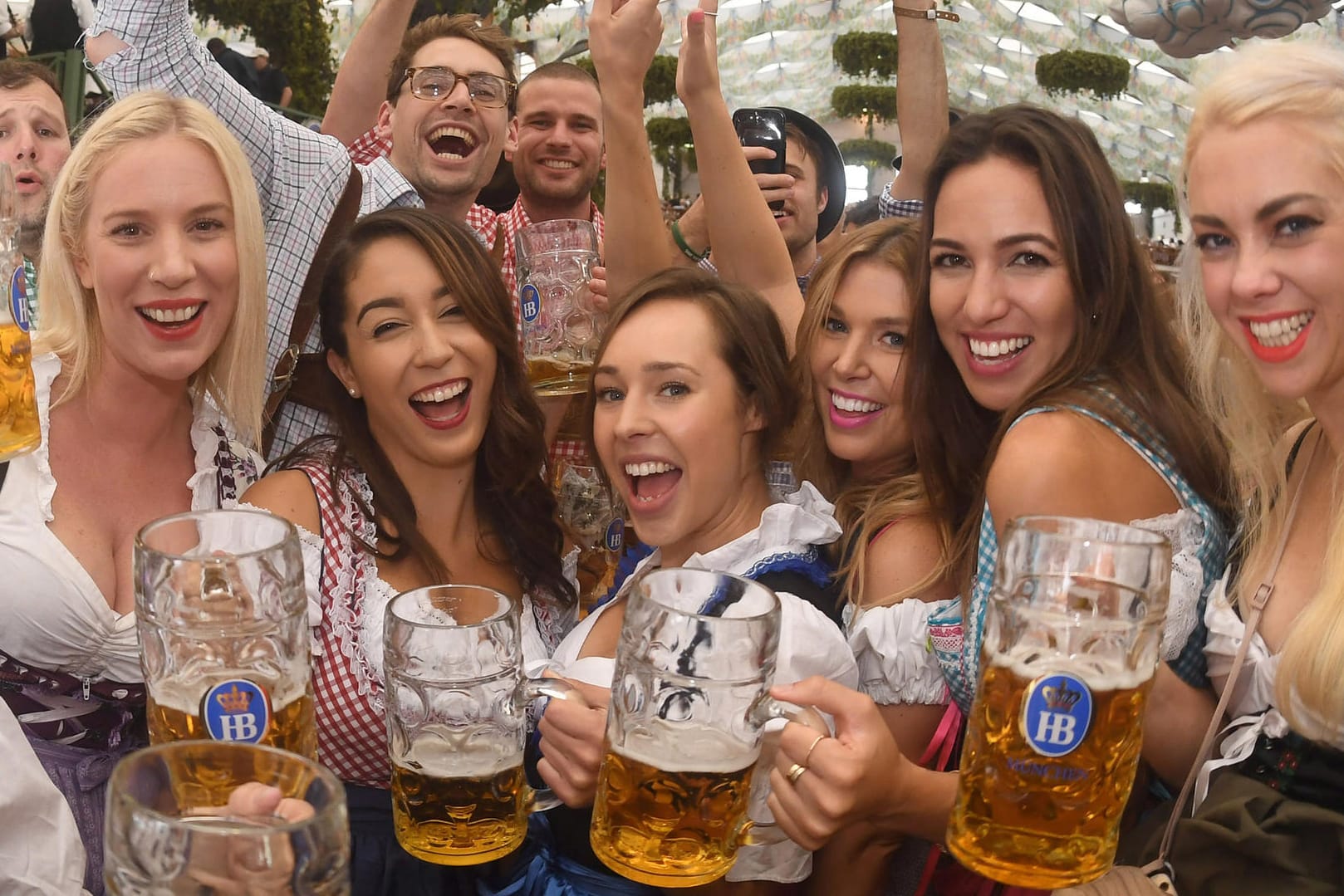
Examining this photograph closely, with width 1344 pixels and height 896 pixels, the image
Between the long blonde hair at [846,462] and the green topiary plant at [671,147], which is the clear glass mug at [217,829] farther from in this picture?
the green topiary plant at [671,147]

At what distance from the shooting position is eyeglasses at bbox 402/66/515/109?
10.2 ft

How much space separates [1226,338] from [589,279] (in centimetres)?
101

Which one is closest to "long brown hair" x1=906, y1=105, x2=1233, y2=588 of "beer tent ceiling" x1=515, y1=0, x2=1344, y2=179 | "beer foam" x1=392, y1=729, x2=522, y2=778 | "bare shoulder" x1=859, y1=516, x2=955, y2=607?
"bare shoulder" x1=859, y1=516, x2=955, y2=607

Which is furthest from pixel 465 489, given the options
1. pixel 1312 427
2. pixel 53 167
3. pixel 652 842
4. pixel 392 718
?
pixel 53 167

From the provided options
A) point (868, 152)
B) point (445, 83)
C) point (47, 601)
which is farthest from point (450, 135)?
point (868, 152)

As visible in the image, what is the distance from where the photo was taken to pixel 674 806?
1022 millimetres

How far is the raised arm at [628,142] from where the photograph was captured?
1.96m

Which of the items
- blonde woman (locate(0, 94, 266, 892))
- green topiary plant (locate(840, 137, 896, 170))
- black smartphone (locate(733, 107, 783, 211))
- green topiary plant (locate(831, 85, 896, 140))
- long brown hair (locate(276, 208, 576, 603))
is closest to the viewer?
blonde woman (locate(0, 94, 266, 892))

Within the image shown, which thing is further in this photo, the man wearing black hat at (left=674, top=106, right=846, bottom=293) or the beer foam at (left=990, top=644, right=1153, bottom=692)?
the man wearing black hat at (left=674, top=106, right=846, bottom=293)

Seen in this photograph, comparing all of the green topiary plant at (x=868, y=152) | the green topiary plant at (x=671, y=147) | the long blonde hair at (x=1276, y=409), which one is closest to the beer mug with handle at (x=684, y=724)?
the long blonde hair at (x=1276, y=409)

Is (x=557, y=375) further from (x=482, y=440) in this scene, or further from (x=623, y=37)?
(x=623, y=37)

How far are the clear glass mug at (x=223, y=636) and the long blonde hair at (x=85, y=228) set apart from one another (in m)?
0.88

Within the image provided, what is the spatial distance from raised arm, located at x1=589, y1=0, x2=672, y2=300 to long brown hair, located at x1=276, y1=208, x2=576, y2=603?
310mm

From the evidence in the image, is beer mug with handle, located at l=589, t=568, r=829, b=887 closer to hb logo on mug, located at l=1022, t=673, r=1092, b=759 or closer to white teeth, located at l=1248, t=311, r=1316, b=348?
hb logo on mug, located at l=1022, t=673, r=1092, b=759
